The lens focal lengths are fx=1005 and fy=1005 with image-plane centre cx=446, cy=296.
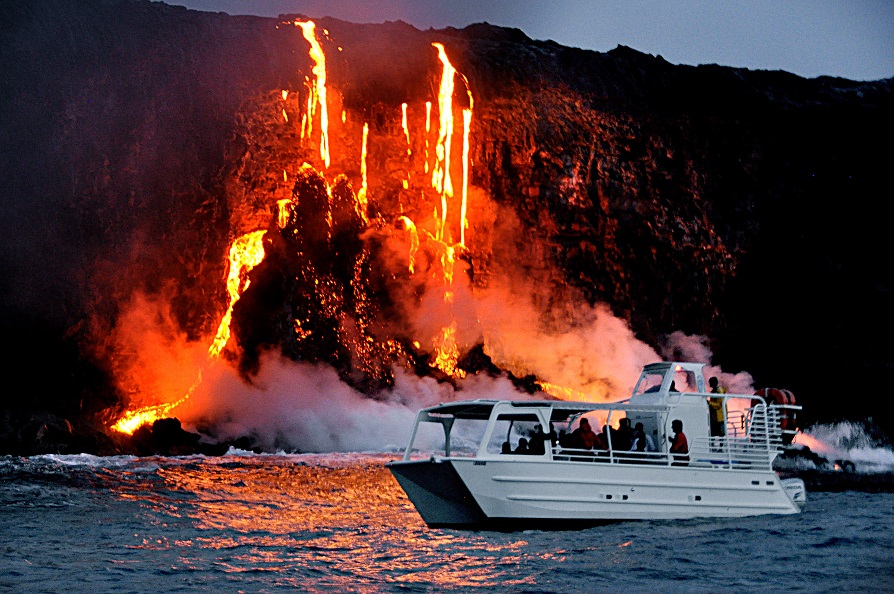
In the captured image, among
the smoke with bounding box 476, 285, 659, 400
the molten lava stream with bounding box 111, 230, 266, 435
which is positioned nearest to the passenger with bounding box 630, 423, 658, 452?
the molten lava stream with bounding box 111, 230, 266, 435

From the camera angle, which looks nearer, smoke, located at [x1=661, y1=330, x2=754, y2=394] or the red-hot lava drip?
the red-hot lava drip

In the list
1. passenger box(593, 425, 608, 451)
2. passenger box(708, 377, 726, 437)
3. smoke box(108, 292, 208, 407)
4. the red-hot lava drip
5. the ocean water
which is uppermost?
the red-hot lava drip

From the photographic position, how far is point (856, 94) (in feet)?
193

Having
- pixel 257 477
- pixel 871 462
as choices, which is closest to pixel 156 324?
pixel 257 477

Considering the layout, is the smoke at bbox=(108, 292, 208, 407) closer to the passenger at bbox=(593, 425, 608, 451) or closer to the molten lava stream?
the molten lava stream

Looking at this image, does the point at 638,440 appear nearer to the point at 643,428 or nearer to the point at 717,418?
the point at 643,428

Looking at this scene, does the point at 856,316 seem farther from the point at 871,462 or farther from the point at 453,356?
the point at 453,356

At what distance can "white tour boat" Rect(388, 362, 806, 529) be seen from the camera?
1847 cm

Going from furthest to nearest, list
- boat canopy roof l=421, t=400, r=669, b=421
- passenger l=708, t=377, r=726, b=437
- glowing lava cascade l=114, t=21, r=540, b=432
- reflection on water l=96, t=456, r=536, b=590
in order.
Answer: glowing lava cascade l=114, t=21, r=540, b=432
passenger l=708, t=377, r=726, b=437
boat canopy roof l=421, t=400, r=669, b=421
reflection on water l=96, t=456, r=536, b=590

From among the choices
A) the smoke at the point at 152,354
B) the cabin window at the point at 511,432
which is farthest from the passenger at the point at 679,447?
the smoke at the point at 152,354

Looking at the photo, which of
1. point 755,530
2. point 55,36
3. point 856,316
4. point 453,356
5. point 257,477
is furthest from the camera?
point 856,316

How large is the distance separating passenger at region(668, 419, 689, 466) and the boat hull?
290 mm

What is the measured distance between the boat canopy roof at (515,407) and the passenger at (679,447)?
57 cm

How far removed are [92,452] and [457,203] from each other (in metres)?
23.3
